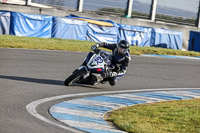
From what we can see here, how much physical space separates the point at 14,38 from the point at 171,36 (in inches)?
521

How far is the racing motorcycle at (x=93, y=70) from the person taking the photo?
36.0ft

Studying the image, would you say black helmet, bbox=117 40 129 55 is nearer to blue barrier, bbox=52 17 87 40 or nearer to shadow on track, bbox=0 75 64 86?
shadow on track, bbox=0 75 64 86

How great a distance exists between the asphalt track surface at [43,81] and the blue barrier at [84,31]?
18.5 feet

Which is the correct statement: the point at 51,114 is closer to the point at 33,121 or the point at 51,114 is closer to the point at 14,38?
the point at 33,121

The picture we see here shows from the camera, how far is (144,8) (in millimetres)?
33688

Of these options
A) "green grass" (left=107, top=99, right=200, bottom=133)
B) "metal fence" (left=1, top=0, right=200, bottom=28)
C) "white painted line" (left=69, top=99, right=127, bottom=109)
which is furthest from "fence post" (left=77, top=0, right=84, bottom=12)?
"white painted line" (left=69, top=99, right=127, bottom=109)

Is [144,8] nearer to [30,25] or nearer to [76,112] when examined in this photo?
[30,25]

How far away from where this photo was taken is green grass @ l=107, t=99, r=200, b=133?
7.43 meters

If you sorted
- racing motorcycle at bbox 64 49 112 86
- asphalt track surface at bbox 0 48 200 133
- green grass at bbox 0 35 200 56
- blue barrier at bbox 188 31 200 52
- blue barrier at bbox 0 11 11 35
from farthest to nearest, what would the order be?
blue barrier at bbox 188 31 200 52
blue barrier at bbox 0 11 11 35
green grass at bbox 0 35 200 56
racing motorcycle at bbox 64 49 112 86
asphalt track surface at bbox 0 48 200 133

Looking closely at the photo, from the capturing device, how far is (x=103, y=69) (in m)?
11.2

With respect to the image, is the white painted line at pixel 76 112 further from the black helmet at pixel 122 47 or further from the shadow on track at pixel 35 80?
the black helmet at pixel 122 47

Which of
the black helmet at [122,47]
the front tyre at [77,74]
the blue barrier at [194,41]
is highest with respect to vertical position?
the black helmet at [122,47]

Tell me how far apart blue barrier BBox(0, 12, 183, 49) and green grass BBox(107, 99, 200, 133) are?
14580mm

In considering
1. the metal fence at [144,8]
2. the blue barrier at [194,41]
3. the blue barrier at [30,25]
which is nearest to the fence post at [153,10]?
the metal fence at [144,8]
